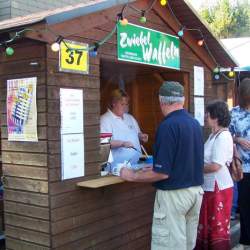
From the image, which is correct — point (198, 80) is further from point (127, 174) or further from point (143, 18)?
point (127, 174)

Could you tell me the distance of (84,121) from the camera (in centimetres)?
367

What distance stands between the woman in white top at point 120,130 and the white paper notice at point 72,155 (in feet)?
2.91

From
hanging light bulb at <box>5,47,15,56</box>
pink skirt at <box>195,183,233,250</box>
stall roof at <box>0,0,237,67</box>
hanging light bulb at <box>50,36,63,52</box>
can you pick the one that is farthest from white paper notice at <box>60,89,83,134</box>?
pink skirt at <box>195,183,233,250</box>

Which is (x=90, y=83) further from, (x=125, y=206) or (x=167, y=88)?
(x=125, y=206)

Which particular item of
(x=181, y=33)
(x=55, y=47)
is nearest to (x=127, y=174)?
(x=55, y=47)

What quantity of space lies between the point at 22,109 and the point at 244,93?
94.3 inches

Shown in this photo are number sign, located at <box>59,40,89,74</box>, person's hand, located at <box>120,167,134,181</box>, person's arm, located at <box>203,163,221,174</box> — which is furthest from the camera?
person's arm, located at <box>203,163,221,174</box>

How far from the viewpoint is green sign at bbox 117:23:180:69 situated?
4.12 m

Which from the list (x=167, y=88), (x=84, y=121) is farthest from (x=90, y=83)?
(x=167, y=88)

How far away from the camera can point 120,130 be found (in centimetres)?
482

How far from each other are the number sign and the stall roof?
230mm

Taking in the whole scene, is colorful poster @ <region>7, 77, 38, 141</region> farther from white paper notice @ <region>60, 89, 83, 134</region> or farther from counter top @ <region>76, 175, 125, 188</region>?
counter top @ <region>76, 175, 125, 188</region>

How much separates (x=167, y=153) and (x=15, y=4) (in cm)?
507

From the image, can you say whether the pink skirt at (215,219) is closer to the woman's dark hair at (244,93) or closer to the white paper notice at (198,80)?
the woman's dark hair at (244,93)
